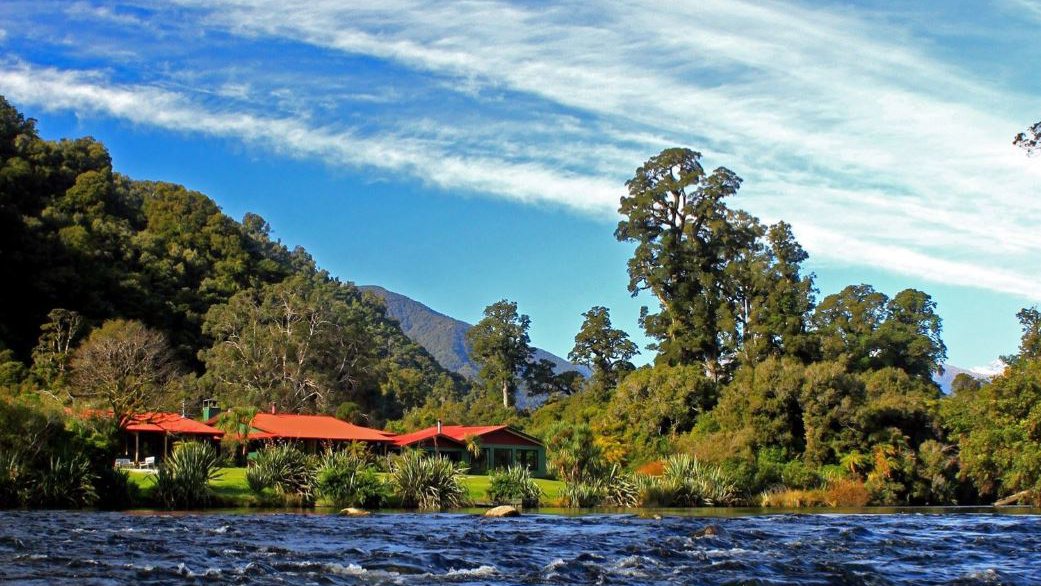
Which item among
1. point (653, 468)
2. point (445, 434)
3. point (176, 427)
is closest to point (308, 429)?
point (176, 427)

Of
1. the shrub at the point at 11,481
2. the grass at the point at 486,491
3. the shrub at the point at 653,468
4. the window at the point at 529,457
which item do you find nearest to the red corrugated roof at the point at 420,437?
the window at the point at 529,457

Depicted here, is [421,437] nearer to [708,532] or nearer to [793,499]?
[793,499]

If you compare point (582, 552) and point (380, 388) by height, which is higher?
point (380, 388)

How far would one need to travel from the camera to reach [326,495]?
35.6 meters

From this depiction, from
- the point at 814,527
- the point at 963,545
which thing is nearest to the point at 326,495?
the point at 814,527

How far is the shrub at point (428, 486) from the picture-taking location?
121 ft

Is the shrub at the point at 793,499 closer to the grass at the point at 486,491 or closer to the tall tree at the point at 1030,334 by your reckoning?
the grass at the point at 486,491

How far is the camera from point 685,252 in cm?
7131

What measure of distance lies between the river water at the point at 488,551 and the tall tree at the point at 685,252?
41.4m

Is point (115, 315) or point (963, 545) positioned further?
point (115, 315)

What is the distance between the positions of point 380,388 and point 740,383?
3868 cm

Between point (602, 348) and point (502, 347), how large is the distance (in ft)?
52.2

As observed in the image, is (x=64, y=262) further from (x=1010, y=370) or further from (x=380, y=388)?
(x=1010, y=370)

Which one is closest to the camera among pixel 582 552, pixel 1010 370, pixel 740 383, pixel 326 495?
pixel 582 552
